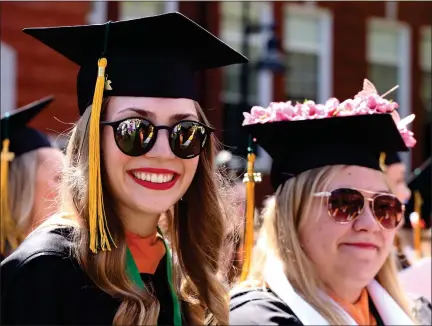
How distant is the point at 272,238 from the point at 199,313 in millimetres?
856

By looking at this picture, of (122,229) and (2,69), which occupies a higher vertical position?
(2,69)

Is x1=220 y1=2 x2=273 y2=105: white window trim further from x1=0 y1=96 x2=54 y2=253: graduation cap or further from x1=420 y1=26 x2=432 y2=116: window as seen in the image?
x1=0 y1=96 x2=54 y2=253: graduation cap

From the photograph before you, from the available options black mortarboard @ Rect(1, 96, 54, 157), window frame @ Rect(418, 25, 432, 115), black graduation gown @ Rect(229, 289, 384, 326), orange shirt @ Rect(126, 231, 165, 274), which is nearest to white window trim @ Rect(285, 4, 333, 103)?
window frame @ Rect(418, 25, 432, 115)

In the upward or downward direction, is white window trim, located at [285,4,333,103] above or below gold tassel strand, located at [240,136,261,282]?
above

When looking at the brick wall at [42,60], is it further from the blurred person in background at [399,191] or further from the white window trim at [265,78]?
the blurred person in background at [399,191]

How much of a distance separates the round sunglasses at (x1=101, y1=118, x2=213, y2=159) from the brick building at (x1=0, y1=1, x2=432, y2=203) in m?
5.79

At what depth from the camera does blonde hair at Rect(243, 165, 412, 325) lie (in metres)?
2.91

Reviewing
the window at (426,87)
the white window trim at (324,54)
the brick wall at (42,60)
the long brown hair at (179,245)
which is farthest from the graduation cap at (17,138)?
the window at (426,87)

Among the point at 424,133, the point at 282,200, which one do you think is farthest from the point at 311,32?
the point at 282,200

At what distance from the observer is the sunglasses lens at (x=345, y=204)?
2.94m

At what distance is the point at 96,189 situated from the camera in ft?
6.89

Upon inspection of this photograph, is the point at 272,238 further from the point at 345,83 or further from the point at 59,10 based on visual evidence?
the point at 345,83

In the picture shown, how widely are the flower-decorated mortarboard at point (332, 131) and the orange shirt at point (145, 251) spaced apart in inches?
39.1

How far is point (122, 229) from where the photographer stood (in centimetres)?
217
